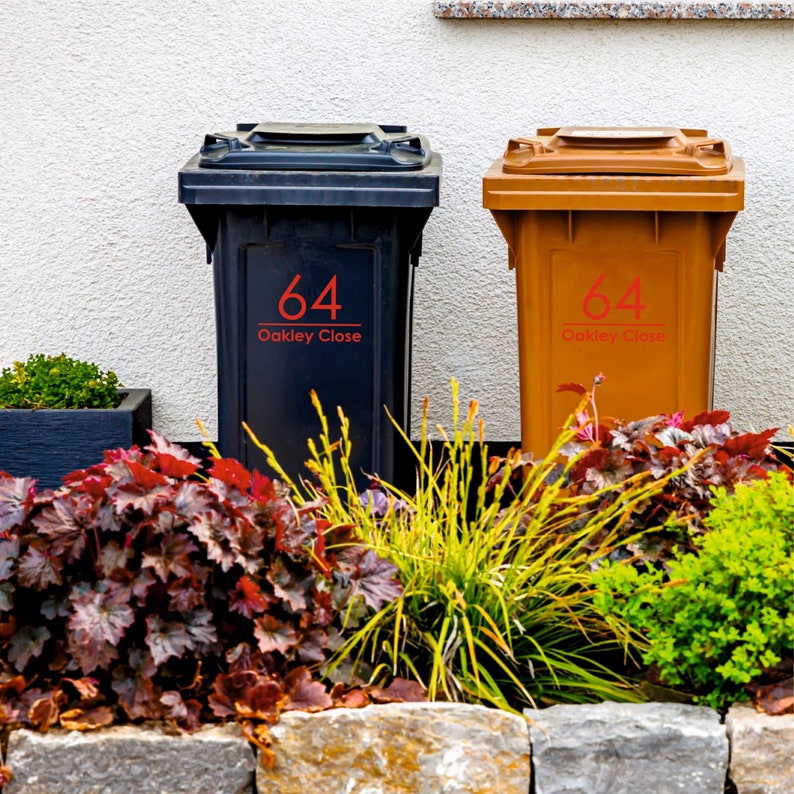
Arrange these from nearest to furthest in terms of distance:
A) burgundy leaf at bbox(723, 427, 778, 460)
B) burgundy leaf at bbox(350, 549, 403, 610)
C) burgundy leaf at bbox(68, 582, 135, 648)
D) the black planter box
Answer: burgundy leaf at bbox(68, 582, 135, 648) → burgundy leaf at bbox(350, 549, 403, 610) → burgundy leaf at bbox(723, 427, 778, 460) → the black planter box

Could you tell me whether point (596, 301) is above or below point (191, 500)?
above

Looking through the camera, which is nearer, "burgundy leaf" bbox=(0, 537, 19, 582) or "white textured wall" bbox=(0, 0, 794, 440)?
"burgundy leaf" bbox=(0, 537, 19, 582)

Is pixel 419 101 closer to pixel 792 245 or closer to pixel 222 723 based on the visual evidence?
pixel 792 245

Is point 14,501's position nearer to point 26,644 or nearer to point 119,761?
point 26,644

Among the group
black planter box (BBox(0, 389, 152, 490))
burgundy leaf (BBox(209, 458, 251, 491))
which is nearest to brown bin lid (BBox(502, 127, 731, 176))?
burgundy leaf (BBox(209, 458, 251, 491))

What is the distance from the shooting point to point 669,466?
3191 mm

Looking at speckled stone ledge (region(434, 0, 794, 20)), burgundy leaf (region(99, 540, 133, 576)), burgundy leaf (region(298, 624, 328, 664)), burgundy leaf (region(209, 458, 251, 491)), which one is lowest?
burgundy leaf (region(298, 624, 328, 664))

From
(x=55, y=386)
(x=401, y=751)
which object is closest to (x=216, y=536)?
(x=401, y=751)

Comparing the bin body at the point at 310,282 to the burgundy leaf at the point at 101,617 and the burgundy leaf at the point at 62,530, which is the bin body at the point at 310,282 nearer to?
the burgundy leaf at the point at 62,530

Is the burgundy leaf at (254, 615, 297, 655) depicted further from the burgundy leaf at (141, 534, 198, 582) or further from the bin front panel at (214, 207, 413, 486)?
the bin front panel at (214, 207, 413, 486)

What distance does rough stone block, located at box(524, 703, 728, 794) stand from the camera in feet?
8.80

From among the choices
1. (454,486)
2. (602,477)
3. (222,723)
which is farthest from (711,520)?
(222,723)

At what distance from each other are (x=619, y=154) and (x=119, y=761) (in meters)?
2.51

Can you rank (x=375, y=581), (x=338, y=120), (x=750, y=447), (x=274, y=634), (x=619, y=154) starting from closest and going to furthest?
1. (x=274, y=634)
2. (x=375, y=581)
3. (x=750, y=447)
4. (x=619, y=154)
5. (x=338, y=120)
